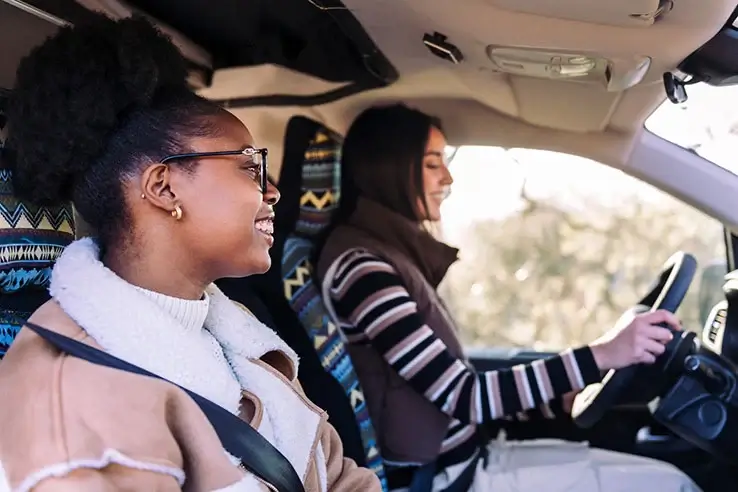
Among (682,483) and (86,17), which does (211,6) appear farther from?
(682,483)

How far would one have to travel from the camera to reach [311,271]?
210 centimetres

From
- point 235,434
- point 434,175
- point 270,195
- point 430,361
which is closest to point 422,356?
point 430,361

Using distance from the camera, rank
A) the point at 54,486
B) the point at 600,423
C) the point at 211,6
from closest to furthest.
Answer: the point at 54,486, the point at 211,6, the point at 600,423

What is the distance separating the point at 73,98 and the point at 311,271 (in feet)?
3.37

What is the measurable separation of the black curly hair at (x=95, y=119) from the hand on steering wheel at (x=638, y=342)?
1065 mm

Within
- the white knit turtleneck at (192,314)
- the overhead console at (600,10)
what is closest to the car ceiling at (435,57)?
the overhead console at (600,10)

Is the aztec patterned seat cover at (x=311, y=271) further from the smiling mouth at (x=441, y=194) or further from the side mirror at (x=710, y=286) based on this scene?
the side mirror at (x=710, y=286)

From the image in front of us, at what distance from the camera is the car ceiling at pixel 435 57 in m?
1.51

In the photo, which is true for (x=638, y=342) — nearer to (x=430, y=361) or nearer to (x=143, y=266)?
(x=430, y=361)

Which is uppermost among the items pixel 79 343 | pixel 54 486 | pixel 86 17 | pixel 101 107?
pixel 86 17

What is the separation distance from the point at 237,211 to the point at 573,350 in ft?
3.32

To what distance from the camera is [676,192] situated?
6.74ft

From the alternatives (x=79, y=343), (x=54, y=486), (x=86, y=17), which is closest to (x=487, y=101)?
(x=86, y=17)

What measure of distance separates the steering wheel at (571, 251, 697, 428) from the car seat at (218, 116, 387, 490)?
0.51 metres
